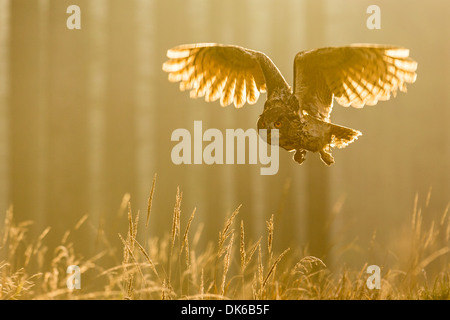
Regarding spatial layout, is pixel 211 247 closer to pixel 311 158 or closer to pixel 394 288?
pixel 394 288

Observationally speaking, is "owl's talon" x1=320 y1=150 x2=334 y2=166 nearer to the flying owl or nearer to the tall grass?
the flying owl

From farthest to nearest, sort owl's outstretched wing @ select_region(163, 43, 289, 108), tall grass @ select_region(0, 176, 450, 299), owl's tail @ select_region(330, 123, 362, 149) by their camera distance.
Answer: owl's outstretched wing @ select_region(163, 43, 289, 108), owl's tail @ select_region(330, 123, 362, 149), tall grass @ select_region(0, 176, 450, 299)

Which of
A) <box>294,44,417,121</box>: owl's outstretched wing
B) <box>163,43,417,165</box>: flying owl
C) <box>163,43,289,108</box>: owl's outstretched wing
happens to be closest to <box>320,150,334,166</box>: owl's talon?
<box>163,43,417,165</box>: flying owl

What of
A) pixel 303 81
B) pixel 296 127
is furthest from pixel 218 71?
pixel 296 127

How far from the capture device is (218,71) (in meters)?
1.70

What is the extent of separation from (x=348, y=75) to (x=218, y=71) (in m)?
0.45

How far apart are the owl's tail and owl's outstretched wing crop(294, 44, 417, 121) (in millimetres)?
86

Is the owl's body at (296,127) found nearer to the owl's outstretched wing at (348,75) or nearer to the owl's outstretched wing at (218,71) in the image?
the owl's outstretched wing at (348,75)

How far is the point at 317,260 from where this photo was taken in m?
1.24

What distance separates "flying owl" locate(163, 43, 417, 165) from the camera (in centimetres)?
141
